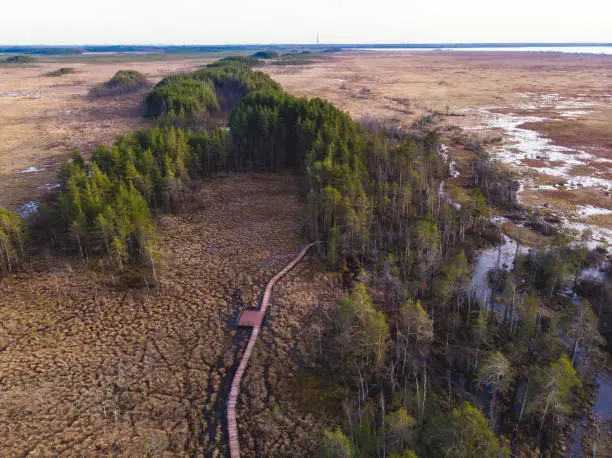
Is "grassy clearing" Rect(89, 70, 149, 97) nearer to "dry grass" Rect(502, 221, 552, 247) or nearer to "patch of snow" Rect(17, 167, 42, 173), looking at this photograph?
"patch of snow" Rect(17, 167, 42, 173)

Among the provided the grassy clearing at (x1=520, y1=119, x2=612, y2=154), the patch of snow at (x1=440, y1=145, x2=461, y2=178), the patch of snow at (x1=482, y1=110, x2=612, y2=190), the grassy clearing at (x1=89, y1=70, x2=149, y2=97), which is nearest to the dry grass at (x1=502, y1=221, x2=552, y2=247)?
the patch of snow at (x1=440, y1=145, x2=461, y2=178)

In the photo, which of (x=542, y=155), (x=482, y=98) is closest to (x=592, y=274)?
(x=542, y=155)

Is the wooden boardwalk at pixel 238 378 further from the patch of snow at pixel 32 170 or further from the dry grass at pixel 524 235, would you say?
the patch of snow at pixel 32 170

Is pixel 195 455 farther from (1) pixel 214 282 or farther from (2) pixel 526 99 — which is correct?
(2) pixel 526 99

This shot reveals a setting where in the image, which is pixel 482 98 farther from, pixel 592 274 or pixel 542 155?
pixel 592 274

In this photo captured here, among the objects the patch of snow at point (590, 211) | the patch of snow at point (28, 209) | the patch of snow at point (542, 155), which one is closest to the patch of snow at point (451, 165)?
the patch of snow at point (542, 155)
